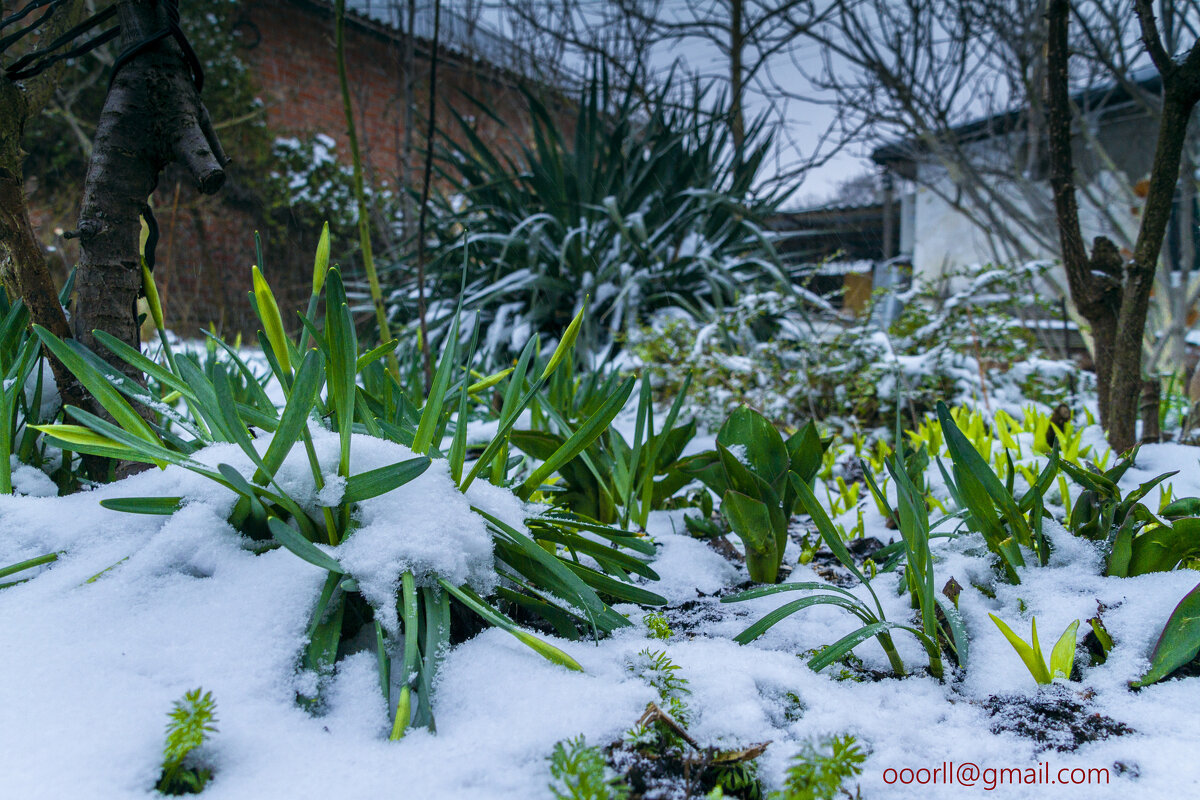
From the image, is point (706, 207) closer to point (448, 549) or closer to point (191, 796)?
point (448, 549)

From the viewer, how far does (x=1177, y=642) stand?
680mm

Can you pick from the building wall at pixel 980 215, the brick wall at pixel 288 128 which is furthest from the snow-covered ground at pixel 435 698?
the brick wall at pixel 288 128

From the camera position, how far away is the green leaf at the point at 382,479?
66 cm

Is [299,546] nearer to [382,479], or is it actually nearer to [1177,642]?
[382,479]

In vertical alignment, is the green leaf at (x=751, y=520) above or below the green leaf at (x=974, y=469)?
below

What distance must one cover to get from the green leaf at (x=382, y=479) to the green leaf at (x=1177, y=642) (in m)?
0.75

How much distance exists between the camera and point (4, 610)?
2.08 feet

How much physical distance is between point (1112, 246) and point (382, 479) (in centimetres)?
142

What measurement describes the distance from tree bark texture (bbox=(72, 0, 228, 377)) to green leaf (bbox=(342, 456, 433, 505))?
503mm

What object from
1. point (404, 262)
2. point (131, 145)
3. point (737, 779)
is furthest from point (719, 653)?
point (404, 262)

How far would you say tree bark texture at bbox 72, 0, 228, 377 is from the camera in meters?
0.91

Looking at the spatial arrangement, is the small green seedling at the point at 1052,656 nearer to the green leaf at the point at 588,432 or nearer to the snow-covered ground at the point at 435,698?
the snow-covered ground at the point at 435,698

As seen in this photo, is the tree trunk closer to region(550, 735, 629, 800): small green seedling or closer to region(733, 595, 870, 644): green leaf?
region(733, 595, 870, 644): green leaf

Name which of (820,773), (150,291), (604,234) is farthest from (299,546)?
(604,234)
